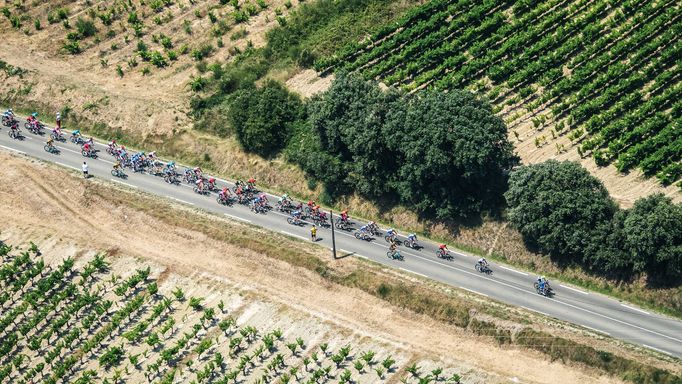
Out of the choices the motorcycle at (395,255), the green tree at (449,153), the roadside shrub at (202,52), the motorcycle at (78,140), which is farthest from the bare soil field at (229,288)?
the roadside shrub at (202,52)

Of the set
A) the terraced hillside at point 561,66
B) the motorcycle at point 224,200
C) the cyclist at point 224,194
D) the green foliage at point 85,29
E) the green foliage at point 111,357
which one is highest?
the terraced hillside at point 561,66

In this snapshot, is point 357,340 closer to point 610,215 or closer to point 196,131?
point 610,215

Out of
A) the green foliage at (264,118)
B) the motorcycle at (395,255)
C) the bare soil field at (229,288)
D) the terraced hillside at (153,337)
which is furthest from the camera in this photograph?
the green foliage at (264,118)

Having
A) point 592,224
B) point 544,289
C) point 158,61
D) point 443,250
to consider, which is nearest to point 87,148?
point 158,61

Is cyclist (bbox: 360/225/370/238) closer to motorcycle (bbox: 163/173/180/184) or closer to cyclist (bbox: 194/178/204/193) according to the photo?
cyclist (bbox: 194/178/204/193)

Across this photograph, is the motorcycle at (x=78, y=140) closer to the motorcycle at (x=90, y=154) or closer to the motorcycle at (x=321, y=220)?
the motorcycle at (x=90, y=154)

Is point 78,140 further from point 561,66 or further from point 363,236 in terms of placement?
point 561,66

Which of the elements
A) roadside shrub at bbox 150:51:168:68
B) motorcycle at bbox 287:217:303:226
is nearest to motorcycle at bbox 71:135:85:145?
roadside shrub at bbox 150:51:168:68
